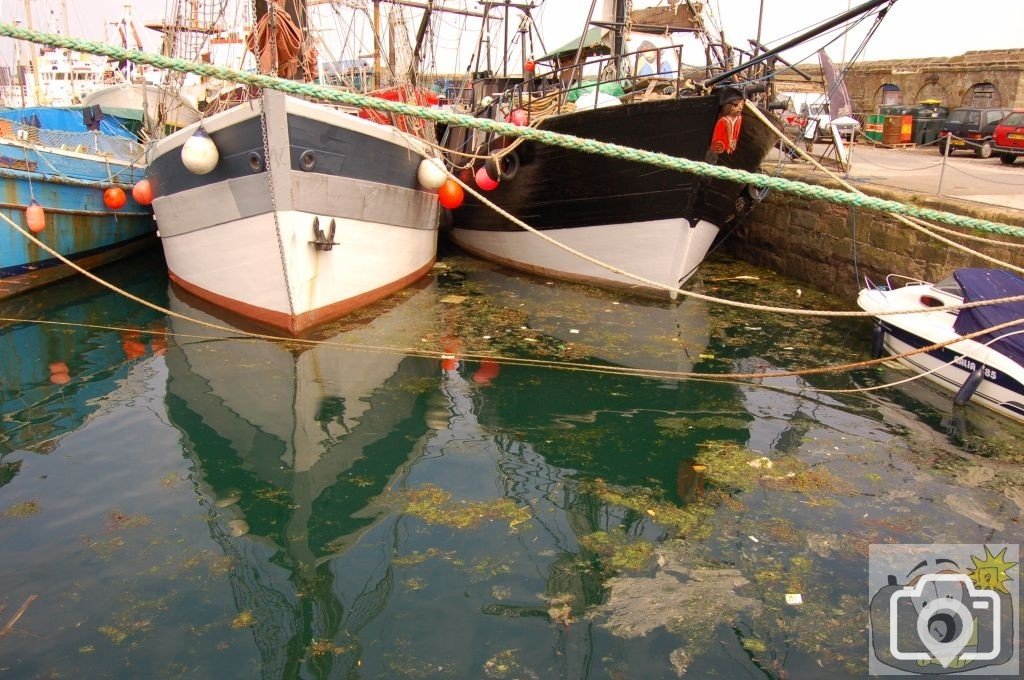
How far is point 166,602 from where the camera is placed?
3754 mm

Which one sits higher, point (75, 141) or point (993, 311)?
point (75, 141)

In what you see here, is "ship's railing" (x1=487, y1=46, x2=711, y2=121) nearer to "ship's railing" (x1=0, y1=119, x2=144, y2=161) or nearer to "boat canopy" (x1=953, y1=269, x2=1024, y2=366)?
"boat canopy" (x1=953, y1=269, x2=1024, y2=366)

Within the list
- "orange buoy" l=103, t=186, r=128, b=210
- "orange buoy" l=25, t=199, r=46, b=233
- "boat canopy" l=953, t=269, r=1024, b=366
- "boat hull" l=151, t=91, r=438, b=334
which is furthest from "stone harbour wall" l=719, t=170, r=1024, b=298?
"orange buoy" l=25, t=199, r=46, b=233

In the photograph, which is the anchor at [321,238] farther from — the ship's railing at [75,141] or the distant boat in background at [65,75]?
the distant boat in background at [65,75]

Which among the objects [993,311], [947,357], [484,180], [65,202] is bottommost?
[947,357]

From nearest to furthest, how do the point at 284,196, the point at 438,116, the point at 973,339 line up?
the point at 438,116, the point at 973,339, the point at 284,196

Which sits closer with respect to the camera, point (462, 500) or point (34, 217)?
point (462, 500)

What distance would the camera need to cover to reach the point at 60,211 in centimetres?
1048

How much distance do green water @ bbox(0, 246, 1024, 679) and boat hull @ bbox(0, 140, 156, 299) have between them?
1956 mm

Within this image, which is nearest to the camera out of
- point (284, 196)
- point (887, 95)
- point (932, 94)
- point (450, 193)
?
point (284, 196)

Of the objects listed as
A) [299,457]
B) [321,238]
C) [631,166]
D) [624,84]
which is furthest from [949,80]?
[299,457]

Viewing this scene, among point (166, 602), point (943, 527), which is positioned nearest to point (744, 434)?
point (943, 527)

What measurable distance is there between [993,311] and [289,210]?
699 cm

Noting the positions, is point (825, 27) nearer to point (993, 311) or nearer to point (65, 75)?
point (993, 311)
